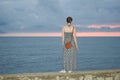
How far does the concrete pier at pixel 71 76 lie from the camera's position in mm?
7395

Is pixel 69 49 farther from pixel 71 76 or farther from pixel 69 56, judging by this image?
pixel 71 76

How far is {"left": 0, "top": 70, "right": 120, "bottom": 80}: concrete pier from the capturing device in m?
7.39

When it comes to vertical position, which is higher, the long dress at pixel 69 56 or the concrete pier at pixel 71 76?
the long dress at pixel 69 56

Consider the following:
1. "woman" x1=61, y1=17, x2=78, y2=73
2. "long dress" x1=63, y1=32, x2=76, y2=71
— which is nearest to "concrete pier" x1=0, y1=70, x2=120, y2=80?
"woman" x1=61, y1=17, x2=78, y2=73

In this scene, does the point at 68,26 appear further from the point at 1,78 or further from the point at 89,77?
the point at 1,78

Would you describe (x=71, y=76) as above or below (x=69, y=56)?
below

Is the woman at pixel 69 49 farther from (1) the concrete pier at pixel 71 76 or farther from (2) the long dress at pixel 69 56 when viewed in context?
(1) the concrete pier at pixel 71 76

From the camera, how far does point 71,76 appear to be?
7.66 metres

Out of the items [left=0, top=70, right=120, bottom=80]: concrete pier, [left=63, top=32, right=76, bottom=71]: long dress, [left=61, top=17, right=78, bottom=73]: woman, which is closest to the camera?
[left=0, top=70, right=120, bottom=80]: concrete pier

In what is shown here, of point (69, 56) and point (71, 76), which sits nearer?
point (71, 76)

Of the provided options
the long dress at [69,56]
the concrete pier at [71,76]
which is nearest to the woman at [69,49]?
the long dress at [69,56]

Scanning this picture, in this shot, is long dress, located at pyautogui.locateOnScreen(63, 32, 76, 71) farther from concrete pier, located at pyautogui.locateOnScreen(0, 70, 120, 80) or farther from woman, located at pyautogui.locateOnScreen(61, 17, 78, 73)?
concrete pier, located at pyautogui.locateOnScreen(0, 70, 120, 80)

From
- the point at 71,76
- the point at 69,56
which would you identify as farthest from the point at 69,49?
the point at 71,76

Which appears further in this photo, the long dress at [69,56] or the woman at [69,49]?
the long dress at [69,56]
